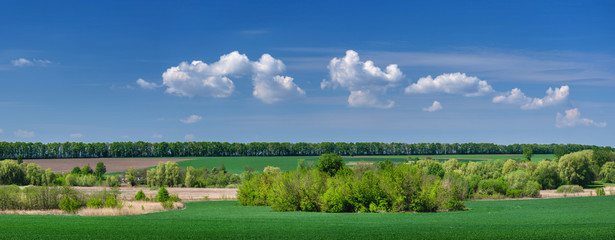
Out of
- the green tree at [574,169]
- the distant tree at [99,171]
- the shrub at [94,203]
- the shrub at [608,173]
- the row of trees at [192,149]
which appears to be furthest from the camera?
the row of trees at [192,149]

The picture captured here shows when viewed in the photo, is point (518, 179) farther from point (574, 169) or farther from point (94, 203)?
point (94, 203)

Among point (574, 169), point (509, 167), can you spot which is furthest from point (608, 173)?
point (509, 167)

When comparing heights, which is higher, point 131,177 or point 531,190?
point 131,177

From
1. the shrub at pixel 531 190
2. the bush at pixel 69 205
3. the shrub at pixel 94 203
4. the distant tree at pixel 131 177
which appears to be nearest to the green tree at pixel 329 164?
the shrub at pixel 94 203

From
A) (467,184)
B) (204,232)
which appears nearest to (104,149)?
(467,184)

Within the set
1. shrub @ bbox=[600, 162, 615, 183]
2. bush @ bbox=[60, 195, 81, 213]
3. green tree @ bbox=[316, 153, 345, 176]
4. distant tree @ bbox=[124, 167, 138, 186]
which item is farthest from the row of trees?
bush @ bbox=[60, 195, 81, 213]

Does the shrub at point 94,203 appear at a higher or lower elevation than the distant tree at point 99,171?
lower

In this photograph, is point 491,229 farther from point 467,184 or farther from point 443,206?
point 467,184

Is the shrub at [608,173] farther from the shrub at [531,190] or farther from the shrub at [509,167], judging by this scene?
the shrub at [531,190]

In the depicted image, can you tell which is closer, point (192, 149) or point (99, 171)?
point (99, 171)

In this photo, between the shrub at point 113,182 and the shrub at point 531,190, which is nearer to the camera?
the shrub at point 531,190

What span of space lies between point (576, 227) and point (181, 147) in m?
166

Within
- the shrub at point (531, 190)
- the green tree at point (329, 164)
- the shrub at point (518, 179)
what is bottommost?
the shrub at point (531, 190)

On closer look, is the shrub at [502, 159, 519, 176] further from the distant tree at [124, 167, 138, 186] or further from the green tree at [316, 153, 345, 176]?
the distant tree at [124, 167, 138, 186]
